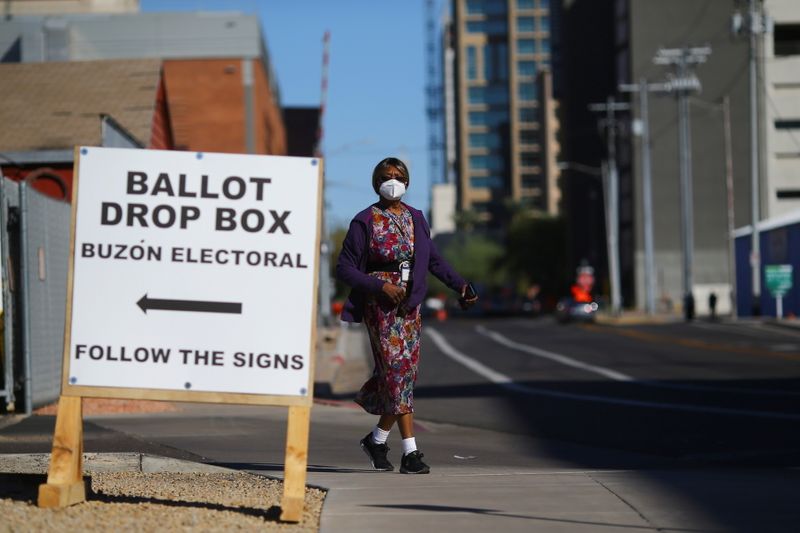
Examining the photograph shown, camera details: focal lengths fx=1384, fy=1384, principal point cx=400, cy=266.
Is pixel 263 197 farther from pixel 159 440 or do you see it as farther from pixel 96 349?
pixel 159 440

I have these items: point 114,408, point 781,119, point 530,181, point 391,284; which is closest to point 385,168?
point 391,284

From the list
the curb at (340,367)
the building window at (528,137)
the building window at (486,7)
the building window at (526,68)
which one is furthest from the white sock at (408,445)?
the building window at (526,68)

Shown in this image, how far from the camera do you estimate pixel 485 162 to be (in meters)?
198

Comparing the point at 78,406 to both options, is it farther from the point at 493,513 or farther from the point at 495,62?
the point at 495,62

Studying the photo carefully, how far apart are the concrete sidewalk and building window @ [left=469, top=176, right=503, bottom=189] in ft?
611

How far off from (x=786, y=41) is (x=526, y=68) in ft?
348

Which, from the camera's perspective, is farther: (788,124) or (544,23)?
(544,23)

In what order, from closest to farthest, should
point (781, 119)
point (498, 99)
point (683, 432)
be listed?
point (683, 432) → point (781, 119) → point (498, 99)

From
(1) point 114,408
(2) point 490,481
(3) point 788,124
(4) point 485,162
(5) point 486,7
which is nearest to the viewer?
(2) point 490,481

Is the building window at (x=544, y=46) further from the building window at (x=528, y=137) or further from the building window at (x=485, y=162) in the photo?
the building window at (x=485, y=162)

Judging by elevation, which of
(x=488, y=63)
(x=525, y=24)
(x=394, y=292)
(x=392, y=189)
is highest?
(x=525, y=24)

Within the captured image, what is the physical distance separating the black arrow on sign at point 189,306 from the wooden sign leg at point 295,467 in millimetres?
561

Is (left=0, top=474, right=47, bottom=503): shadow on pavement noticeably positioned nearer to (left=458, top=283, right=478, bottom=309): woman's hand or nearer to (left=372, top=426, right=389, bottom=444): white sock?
(left=372, top=426, right=389, bottom=444): white sock

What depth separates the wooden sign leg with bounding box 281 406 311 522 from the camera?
20.5ft
